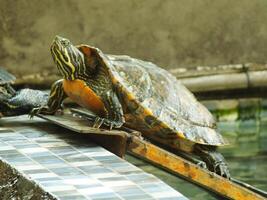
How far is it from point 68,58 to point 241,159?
1.95m

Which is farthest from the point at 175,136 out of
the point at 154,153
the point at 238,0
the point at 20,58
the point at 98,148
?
the point at 238,0

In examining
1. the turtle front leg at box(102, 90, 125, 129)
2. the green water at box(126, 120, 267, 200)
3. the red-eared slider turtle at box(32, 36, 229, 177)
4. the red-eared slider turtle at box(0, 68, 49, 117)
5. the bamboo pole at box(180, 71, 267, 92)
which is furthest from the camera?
the bamboo pole at box(180, 71, 267, 92)

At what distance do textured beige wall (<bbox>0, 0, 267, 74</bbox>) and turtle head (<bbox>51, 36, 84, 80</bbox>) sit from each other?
267 centimetres

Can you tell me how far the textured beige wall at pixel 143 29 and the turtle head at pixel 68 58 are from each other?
267 cm

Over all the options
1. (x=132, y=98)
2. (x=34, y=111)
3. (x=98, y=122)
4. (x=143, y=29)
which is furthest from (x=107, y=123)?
(x=143, y=29)

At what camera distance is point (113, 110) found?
3.14 m

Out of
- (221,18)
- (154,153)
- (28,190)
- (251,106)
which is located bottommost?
(28,190)

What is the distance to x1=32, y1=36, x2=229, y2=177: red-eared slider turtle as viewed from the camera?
3.21m

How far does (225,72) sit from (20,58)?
5.13 feet

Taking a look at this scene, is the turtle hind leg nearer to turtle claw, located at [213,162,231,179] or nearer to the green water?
turtle claw, located at [213,162,231,179]

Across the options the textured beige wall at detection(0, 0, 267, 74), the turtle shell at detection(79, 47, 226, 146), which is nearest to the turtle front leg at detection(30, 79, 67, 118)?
the turtle shell at detection(79, 47, 226, 146)

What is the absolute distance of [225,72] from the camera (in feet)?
20.7

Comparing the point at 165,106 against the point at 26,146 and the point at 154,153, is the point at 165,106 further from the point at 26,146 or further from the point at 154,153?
the point at 26,146

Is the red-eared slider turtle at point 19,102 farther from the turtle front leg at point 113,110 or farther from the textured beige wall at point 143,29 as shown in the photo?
the textured beige wall at point 143,29
